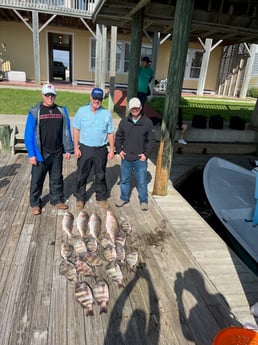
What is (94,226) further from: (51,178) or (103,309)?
(103,309)

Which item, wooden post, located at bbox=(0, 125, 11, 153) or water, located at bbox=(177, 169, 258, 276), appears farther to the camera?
water, located at bbox=(177, 169, 258, 276)

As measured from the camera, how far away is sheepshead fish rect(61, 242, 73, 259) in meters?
3.12

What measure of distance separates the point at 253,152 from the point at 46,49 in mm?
13604

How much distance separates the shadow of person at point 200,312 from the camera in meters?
2.38

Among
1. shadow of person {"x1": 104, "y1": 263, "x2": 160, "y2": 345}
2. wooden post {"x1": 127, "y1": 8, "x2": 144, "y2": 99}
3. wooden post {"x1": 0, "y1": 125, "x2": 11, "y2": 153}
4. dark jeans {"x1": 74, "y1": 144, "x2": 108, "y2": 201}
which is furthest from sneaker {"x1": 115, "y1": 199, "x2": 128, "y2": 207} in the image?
wooden post {"x1": 127, "y1": 8, "x2": 144, "y2": 99}

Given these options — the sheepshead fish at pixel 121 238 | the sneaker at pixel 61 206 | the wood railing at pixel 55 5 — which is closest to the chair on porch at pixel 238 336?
the sheepshead fish at pixel 121 238

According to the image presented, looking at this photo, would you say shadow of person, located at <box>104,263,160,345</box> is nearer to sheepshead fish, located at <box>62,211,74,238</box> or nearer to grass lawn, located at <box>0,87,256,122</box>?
sheepshead fish, located at <box>62,211,74,238</box>

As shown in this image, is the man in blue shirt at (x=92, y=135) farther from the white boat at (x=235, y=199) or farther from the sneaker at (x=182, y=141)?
the sneaker at (x=182, y=141)

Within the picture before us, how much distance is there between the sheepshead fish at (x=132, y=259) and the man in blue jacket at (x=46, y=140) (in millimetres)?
1557

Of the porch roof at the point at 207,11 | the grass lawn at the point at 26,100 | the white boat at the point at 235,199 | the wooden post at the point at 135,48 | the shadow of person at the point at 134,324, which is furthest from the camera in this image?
the grass lawn at the point at 26,100

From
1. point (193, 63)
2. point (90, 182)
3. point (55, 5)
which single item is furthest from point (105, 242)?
point (193, 63)

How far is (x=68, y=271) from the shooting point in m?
2.87

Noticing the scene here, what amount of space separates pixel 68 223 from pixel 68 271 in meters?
0.90

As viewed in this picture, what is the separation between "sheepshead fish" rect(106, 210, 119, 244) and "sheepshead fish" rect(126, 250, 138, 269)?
31cm
